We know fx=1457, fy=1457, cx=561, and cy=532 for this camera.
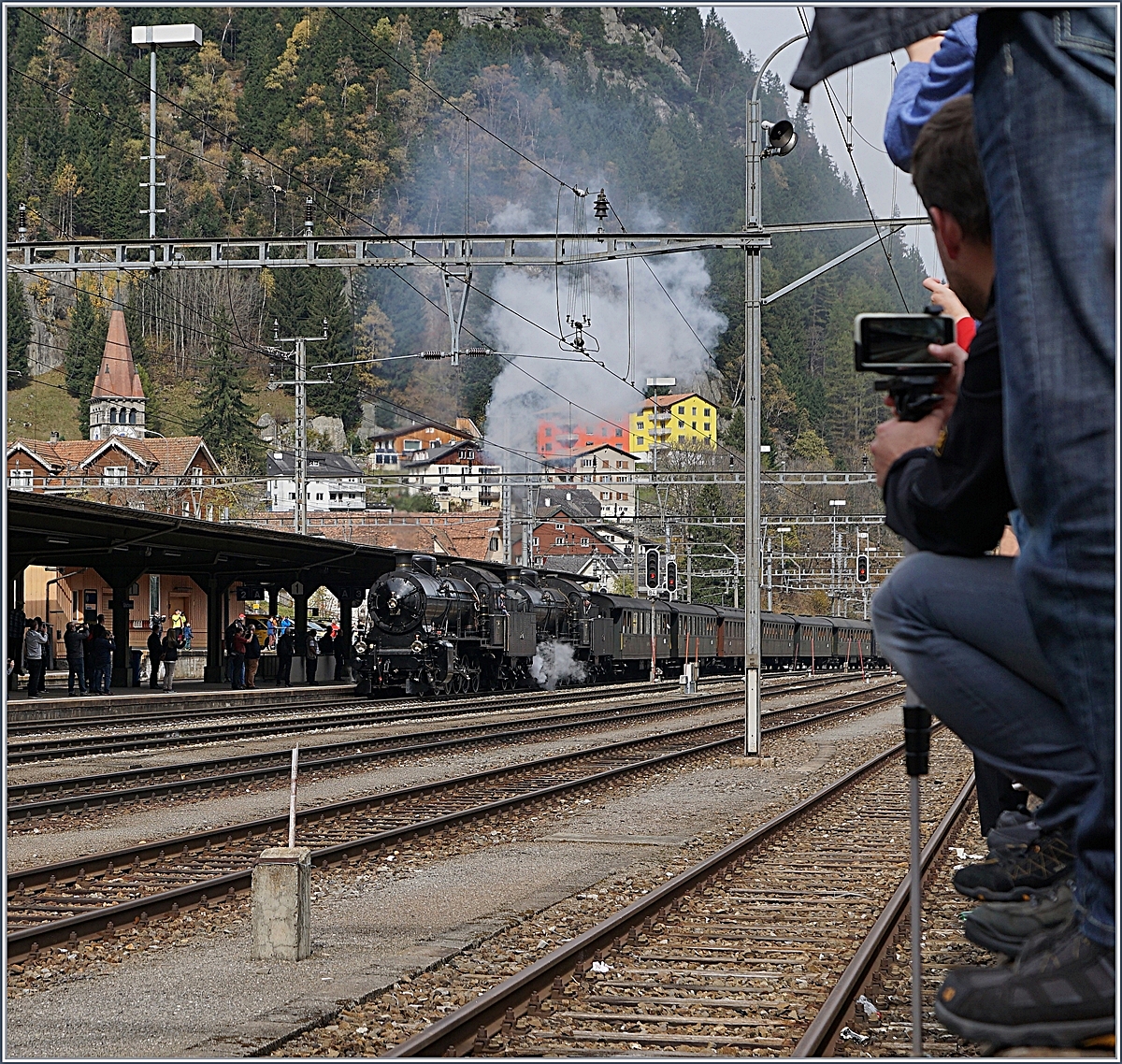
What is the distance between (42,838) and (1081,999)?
37.9ft

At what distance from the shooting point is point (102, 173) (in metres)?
56.8

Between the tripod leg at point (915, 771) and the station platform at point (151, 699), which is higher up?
the tripod leg at point (915, 771)

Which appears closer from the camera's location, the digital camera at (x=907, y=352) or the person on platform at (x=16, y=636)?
the digital camera at (x=907, y=352)

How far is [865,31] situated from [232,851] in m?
10.3

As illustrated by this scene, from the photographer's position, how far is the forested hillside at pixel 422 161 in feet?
149

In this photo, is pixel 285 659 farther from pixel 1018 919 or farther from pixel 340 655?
pixel 1018 919

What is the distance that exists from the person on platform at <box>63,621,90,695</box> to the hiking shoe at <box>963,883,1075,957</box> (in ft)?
97.2

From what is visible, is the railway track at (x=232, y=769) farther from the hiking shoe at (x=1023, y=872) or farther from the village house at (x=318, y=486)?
the village house at (x=318, y=486)

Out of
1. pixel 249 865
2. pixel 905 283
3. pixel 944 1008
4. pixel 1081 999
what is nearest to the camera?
pixel 1081 999

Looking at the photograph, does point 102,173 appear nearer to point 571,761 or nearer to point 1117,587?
point 571,761

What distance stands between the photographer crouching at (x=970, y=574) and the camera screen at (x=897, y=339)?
1.5 inches

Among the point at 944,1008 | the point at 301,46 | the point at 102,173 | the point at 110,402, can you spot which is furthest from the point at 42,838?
the point at 110,402

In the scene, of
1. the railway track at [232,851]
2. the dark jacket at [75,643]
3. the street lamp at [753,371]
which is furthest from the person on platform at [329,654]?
the street lamp at [753,371]

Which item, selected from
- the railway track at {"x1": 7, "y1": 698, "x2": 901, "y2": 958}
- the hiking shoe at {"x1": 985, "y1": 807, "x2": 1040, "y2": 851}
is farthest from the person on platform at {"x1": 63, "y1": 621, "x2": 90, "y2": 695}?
the hiking shoe at {"x1": 985, "y1": 807, "x2": 1040, "y2": 851}
